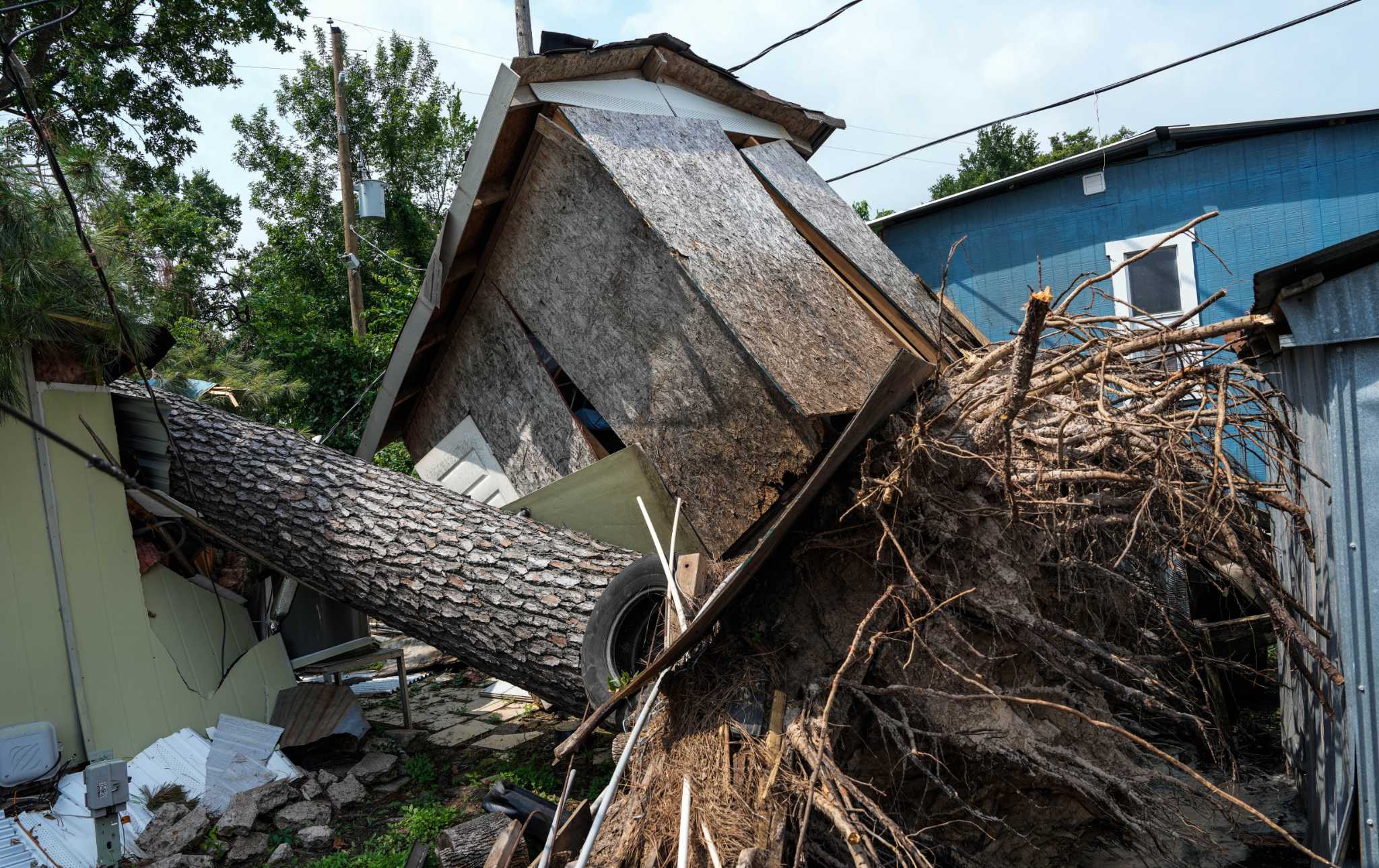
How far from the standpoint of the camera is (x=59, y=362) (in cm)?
525

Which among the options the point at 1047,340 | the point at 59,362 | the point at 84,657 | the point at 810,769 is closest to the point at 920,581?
the point at 810,769

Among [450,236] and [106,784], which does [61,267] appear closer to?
[450,236]

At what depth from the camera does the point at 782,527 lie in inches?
140

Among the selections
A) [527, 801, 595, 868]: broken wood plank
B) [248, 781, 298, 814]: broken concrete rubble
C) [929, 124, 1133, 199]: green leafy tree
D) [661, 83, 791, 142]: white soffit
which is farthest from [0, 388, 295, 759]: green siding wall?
[929, 124, 1133, 199]: green leafy tree

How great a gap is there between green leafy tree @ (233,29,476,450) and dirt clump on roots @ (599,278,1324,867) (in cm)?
1088

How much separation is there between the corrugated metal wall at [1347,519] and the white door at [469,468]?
5137 millimetres

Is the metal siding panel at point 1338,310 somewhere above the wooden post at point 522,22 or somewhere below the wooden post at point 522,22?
below

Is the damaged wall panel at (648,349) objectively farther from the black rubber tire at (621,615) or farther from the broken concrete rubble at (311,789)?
the broken concrete rubble at (311,789)

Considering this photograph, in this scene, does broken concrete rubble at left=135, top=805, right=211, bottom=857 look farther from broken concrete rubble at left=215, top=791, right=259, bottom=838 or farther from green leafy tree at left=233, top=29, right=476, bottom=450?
green leafy tree at left=233, top=29, right=476, bottom=450

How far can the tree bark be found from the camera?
4.92m

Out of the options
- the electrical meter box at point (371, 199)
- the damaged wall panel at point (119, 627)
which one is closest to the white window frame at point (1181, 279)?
the damaged wall panel at point (119, 627)

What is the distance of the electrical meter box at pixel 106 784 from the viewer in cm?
361

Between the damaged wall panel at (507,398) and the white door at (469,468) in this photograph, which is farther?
the white door at (469,468)

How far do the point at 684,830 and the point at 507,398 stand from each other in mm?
4314
